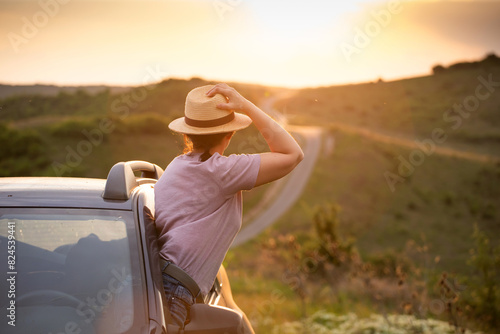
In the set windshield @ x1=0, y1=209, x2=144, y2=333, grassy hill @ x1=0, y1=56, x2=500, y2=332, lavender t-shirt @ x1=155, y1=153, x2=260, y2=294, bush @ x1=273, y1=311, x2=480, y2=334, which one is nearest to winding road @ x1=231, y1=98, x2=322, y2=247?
grassy hill @ x1=0, y1=56, x2=500, y2=332

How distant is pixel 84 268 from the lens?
255 centimetres

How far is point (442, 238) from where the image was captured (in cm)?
3406

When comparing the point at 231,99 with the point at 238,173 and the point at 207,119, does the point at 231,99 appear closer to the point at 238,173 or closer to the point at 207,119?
the point at 207,119

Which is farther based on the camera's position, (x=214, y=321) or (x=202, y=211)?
(x=202, y=211)

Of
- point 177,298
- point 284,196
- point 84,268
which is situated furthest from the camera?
point 284,196

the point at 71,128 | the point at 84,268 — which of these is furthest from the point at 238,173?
the point at 71,128

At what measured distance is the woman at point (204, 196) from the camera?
2787mm

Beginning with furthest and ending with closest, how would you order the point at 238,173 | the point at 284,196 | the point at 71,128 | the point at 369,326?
1. the point at 71,128
2. the point at 284,196
3. the point at 369,326
4. the point at 238,173

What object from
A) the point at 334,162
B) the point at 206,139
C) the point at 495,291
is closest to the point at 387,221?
the point at 334,162

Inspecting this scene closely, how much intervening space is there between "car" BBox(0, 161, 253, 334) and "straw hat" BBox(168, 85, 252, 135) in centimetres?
51

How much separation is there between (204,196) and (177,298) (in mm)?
513

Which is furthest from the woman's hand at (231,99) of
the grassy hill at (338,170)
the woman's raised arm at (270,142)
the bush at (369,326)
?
the grassy hill at (338,170)

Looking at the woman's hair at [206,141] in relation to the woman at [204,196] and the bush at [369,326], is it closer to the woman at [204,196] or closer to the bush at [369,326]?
the woman at [204,196]

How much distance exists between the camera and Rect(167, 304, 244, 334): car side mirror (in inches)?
92.6
